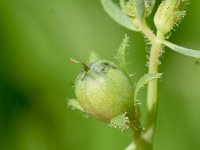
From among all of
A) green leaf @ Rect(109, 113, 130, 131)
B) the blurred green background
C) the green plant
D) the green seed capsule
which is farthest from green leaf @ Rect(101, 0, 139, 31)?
the blurred green background

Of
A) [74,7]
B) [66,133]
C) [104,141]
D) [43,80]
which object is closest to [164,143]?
[104,141]

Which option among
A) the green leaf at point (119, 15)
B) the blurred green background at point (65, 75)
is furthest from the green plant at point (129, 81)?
the blurred green background at point (65, 75)

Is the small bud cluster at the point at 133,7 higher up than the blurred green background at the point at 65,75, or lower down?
lower down

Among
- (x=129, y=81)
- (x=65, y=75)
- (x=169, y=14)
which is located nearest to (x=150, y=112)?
(x=129, y=81)

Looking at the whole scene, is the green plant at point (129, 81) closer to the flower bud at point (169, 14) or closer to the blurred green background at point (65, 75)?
the flower bud at point (169, 14)

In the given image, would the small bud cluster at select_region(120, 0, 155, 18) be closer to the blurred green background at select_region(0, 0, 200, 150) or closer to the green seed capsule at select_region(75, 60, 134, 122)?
the green seed capsule at select_region(75, 60, 134, 122)

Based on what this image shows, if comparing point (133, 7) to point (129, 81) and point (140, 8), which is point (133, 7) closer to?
point (140, 8)
